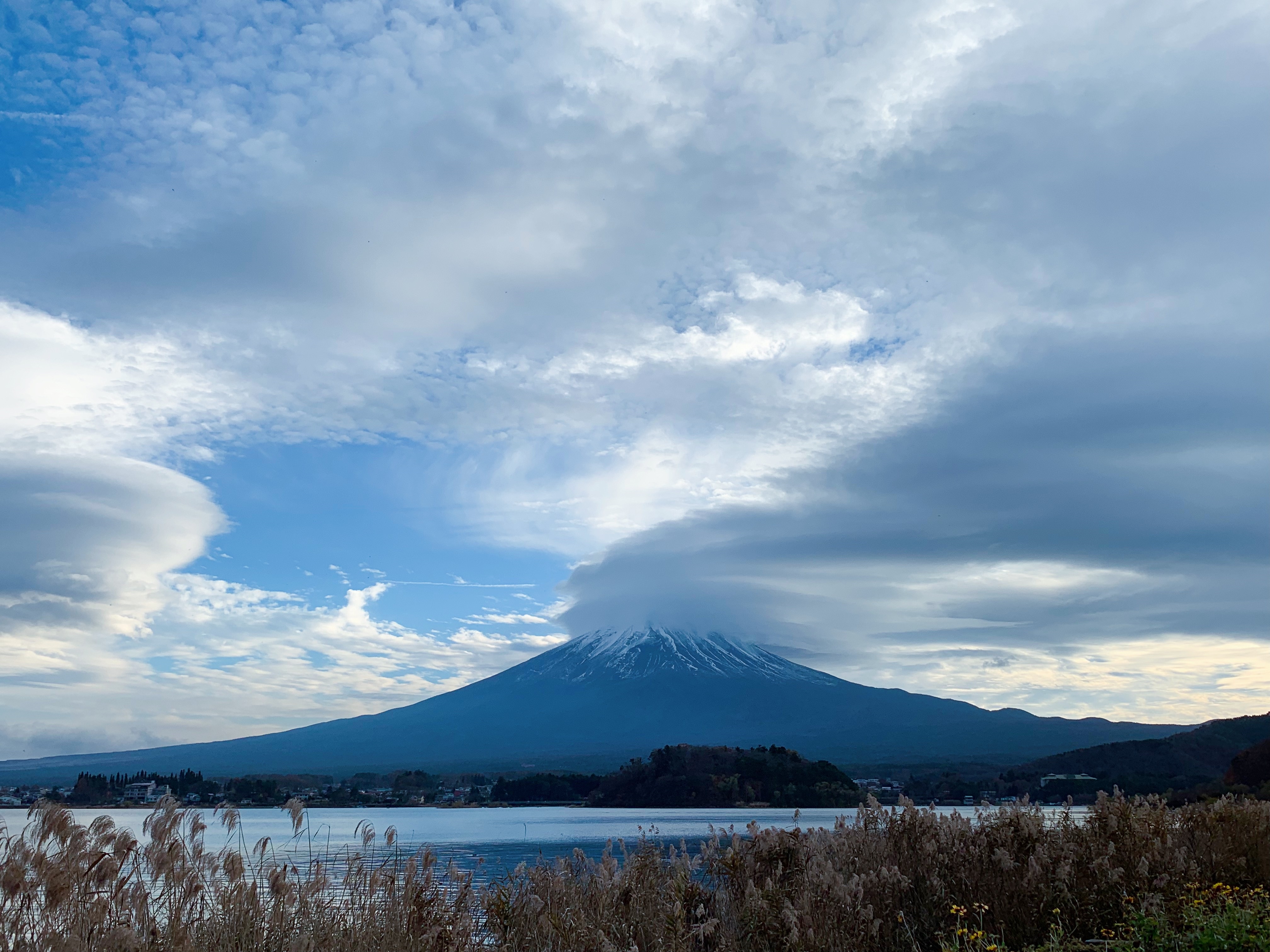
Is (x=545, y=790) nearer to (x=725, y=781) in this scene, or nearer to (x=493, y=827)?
(x=725, y=781)

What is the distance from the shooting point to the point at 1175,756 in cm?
5594

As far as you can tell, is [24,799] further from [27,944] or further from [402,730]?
[402,730]

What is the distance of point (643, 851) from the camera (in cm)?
830

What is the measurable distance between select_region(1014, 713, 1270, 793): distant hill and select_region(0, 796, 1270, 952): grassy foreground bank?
152 ft

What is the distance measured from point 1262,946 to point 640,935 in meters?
3.68

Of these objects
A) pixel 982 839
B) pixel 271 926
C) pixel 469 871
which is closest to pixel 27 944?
pixel 271 926

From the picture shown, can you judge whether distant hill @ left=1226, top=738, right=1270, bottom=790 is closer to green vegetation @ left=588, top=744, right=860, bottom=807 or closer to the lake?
the lake

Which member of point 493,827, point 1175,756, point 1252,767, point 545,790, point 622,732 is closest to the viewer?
point 1252,767

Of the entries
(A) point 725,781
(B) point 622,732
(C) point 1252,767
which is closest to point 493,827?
(A) point 725,781

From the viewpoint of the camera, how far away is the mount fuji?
126875mm

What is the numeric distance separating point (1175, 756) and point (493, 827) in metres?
39.1

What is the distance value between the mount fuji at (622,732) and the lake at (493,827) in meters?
45.7

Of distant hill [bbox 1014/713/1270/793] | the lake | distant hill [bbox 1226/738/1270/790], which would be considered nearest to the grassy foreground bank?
the lake

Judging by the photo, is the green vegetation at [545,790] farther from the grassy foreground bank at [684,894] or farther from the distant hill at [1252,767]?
the grassy foreground bank at [684,894]
